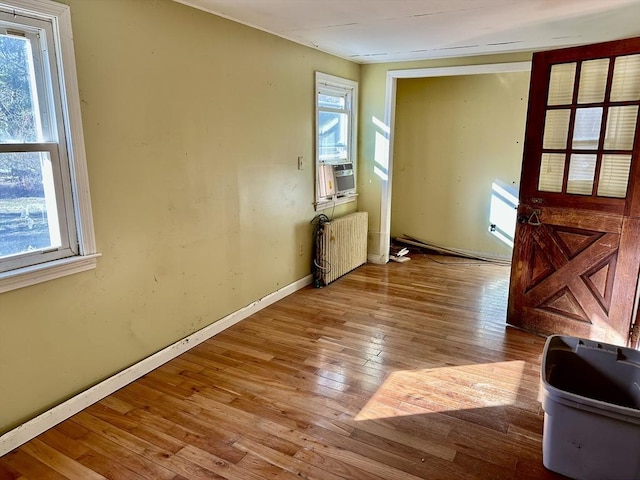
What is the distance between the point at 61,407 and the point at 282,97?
278cm

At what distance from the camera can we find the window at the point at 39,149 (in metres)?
1.98

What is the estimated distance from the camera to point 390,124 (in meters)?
4.93

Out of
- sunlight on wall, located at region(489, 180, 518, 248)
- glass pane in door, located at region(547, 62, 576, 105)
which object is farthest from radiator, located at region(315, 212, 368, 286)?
glass pane in door, located at region(547, 62, 576, 105)

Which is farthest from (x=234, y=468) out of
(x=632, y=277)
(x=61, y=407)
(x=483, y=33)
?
(x=483, y=33)

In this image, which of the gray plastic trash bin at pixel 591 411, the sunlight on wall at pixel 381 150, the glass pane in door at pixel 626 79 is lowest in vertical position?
the gray plastic trash bin at pixel 591 411

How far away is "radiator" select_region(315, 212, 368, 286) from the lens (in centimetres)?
435

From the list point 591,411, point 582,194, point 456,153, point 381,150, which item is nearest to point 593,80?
point 582,194

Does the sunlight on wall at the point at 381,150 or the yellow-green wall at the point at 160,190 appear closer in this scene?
the yellow-green wall at the point at 160,190

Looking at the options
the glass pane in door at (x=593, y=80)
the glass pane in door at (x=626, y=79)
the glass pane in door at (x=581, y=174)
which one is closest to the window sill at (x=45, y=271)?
the glass pane in door at (x=581, y=174)

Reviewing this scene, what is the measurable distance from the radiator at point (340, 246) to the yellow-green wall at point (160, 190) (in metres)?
0.59

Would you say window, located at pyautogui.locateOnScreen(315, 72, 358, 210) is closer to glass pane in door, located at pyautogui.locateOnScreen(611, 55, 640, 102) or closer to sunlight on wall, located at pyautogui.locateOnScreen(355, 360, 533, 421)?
sunlight on wall, located at pyautogui.locateOnScreen(355, 360, 533, 421)

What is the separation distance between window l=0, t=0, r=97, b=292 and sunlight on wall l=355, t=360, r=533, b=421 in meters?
1.84

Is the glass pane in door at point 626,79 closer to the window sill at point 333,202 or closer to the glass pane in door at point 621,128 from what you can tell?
the glass pane in door at point 621,128

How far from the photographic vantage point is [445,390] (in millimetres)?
2582
